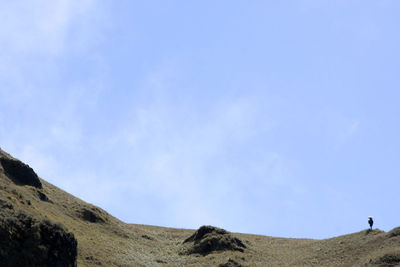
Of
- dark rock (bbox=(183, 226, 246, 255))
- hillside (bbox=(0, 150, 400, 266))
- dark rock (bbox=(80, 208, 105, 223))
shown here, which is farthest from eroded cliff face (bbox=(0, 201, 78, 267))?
dark rock (bbox=(183, 226, 246, 255))

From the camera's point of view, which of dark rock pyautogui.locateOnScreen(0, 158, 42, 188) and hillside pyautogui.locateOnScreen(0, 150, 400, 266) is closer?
hillside pyautogui.locateOnScreen(0, 150, 400, 266)

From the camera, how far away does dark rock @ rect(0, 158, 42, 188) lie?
171ft

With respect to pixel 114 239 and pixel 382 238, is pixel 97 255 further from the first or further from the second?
pixel 382 238

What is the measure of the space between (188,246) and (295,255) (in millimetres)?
14432

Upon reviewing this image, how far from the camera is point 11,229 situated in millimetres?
27750

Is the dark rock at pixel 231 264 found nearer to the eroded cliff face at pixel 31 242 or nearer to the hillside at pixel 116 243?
the hillside at pixel 116 243

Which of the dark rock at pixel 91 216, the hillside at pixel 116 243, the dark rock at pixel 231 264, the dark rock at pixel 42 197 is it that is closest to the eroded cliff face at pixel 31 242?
the hillside at pixel 116 243

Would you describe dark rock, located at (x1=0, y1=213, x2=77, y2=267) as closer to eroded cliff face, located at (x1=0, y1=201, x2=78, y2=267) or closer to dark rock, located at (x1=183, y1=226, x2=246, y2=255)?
eroded cliff face, located at (x1=0, y1=201, x2=78, y2=267)

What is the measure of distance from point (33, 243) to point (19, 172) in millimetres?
27657

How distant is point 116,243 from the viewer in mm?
50594

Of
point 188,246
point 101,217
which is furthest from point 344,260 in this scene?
point 101,217

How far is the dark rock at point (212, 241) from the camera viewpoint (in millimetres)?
54812

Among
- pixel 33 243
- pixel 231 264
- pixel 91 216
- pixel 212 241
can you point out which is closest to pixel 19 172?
pixel 91 216

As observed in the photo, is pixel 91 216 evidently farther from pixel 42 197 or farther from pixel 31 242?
pixel 31 242
